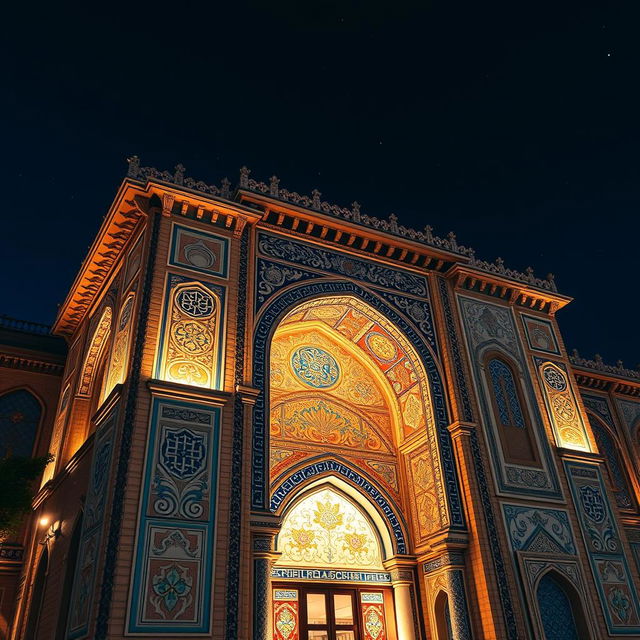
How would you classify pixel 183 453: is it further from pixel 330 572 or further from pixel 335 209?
pixel 335 209

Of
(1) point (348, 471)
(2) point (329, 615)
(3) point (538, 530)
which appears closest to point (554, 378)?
(3) point (538, 530)

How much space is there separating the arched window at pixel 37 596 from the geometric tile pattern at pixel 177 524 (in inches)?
165

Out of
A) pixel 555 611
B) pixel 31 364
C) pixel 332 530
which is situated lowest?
pixel 555 611

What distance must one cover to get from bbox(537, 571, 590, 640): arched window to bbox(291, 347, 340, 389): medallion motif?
543cm

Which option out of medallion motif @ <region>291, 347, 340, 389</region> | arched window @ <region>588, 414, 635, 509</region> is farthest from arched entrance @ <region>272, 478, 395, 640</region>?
arched window @ <region>588, 414, 635, 509</region>

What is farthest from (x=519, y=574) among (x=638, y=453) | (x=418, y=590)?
(x=638, y=453)

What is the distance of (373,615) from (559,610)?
3.14 m

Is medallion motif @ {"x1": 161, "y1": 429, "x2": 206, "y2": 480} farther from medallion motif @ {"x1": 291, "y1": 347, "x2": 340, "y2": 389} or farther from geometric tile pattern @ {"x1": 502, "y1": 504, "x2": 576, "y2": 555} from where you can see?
geometric tile pattern @ {"x1": 502, "y1": 504, "x2": 576, "y2": 555}

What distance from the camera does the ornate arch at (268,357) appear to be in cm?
954

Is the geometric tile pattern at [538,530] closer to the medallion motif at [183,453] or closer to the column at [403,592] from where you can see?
the column at [403,592]

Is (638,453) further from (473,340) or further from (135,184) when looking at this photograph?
(135,184)

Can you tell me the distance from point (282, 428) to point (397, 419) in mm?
2590

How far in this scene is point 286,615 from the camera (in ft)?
34.4

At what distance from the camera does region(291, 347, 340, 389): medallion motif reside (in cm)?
1295
